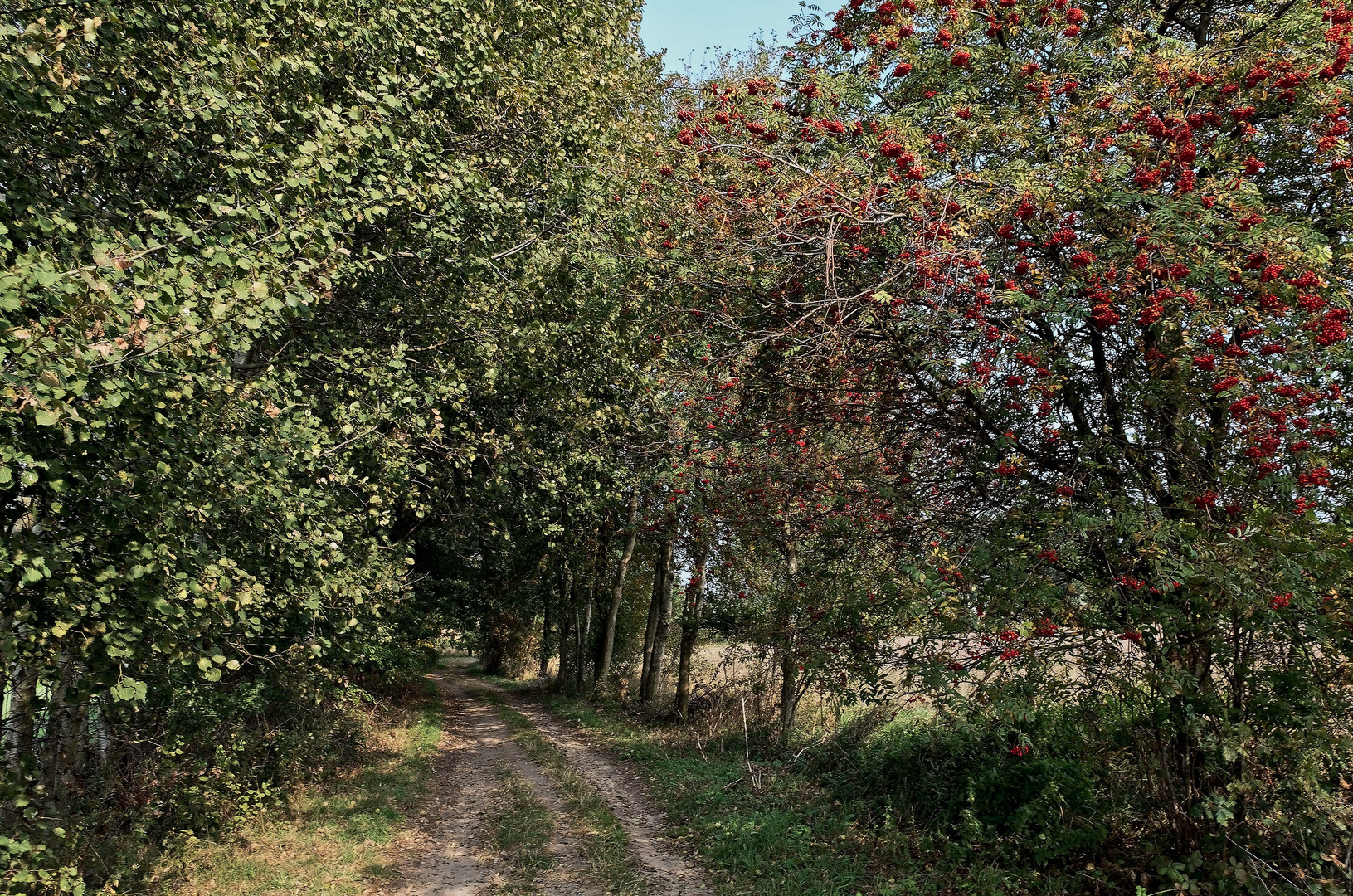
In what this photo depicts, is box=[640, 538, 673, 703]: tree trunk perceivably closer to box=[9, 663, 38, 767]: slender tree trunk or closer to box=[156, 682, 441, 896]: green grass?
box=[156, 682, 441, 896]: green grass

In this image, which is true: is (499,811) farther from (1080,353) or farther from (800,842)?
(1080,353)

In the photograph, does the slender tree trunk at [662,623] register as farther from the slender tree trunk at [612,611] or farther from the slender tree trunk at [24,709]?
the slender tree trunk at [24,709]

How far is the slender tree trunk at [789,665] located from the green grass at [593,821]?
2.73 m

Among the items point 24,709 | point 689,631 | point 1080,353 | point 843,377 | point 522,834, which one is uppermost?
point 1080,353

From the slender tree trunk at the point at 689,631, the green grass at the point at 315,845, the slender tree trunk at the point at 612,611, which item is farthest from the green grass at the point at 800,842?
the slender tree trunk at the point at 612,611

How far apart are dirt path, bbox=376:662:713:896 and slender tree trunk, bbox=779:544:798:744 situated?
241cm

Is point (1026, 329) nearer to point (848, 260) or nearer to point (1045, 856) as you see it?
point (848, 260)

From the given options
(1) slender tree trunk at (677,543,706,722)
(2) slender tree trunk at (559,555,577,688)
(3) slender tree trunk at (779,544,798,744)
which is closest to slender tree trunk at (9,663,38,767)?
(3) slender tree trunk at (779,544,798,744)

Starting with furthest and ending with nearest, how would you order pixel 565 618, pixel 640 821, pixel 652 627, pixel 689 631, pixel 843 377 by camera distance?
pixel 565 618 < pixel 652 627 < pixel 689 631 < pixel 640 821 < pixel 843 377

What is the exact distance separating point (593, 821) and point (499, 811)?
1.51m

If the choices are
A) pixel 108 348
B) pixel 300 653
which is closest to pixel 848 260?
pixel 108 348

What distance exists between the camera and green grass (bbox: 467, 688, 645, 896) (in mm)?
7266

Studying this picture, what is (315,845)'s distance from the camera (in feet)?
26.7

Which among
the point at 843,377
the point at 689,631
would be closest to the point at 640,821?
the point at 689,631
